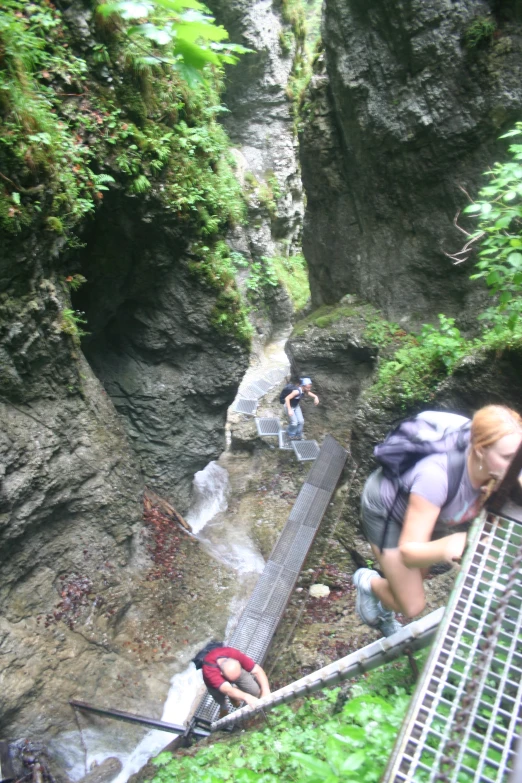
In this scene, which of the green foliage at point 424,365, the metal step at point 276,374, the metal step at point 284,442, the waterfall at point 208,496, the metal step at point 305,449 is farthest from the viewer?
the metal step at point 276,374

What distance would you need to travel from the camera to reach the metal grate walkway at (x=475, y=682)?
5.07 feet

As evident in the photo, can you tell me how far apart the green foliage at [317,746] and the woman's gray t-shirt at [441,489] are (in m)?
0.99

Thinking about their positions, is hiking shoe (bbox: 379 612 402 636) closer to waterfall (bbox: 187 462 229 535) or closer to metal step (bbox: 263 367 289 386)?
waterfall (bbox: 187 462 229 535)

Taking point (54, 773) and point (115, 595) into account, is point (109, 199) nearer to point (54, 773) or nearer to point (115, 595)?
point (115, 595)

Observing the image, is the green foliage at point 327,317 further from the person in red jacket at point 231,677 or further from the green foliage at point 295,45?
the green foliage at point 295,45

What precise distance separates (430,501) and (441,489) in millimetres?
81

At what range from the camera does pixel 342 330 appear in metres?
10.4

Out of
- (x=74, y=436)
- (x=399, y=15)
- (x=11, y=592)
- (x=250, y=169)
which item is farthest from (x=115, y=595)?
(x=250, y=169)

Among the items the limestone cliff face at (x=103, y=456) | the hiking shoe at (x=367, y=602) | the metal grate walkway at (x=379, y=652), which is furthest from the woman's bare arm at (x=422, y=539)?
the limestone cliff face at (x=103, y=456)

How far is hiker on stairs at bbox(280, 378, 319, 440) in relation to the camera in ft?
34.8

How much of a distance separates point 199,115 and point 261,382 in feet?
29.5

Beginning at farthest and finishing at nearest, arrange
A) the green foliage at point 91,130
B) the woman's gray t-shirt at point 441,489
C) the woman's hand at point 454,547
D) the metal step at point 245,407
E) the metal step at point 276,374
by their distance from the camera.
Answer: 1. the metal step at point 276,374
2. the metal step at point 245,407
3. the green foliage at point 91,130
4. the woman's gray t-shirt at point 441,489
5. the woman's hand at point 454,547

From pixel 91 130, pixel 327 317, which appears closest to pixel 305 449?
pixel 327 317

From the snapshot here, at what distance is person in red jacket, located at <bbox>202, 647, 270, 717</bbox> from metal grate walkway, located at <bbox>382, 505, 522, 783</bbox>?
140 inches
